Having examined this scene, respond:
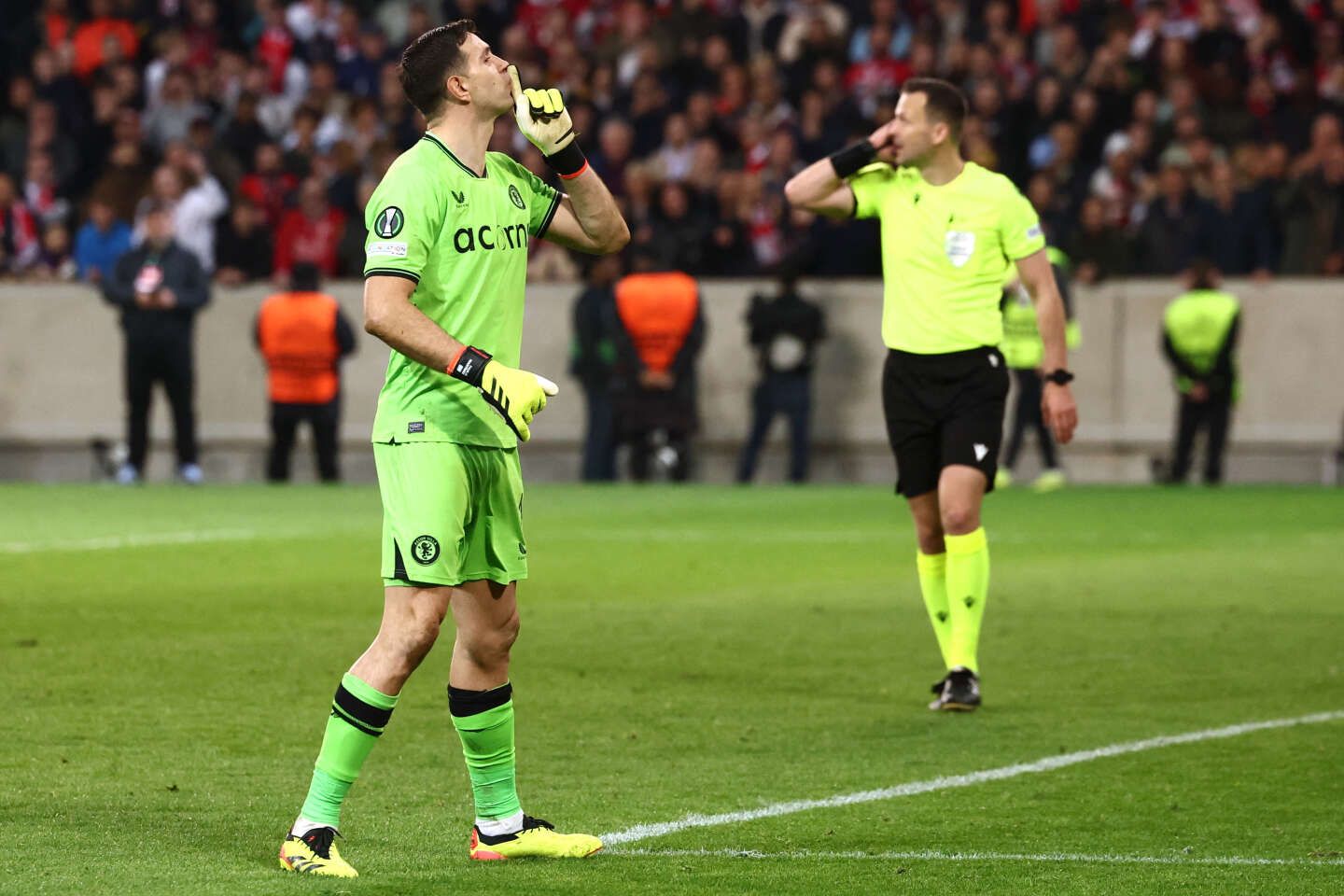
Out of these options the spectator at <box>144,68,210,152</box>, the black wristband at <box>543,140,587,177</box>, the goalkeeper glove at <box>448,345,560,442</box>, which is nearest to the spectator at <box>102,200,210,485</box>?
the spectator at <box>144,68,210,152</box>

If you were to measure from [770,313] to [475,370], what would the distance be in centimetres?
1663

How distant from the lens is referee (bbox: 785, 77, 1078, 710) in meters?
8.96

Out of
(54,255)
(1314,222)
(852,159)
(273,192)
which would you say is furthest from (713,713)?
(54,255)

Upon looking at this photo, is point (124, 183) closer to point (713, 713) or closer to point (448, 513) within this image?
point (713, 713)

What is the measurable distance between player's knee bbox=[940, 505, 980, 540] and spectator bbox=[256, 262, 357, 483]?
1333 cm

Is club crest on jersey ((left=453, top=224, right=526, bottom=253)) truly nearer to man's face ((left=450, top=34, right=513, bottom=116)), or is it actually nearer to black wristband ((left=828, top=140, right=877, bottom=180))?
man's face ((left=450, top=34, right=513, bottom=116))

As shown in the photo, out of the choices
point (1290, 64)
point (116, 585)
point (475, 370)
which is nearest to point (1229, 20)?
point (1290, 64)

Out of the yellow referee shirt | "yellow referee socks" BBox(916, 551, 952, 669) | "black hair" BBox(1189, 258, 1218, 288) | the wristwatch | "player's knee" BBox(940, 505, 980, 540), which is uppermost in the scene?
the yellow referee shirt

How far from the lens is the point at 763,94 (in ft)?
77.2

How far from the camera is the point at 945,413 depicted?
356 inches

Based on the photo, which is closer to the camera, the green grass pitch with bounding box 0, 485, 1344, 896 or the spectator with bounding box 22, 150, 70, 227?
the green grass pitch with bounding box 0, 485, 1344, 896

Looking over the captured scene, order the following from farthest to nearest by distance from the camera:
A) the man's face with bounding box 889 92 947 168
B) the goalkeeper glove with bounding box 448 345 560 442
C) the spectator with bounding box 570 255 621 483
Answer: the spectator with bounding box 570 255 621 483 < the man's face with bounding box 889 92 947 168 < the goalkeeper glove with bounding box 448 345 560 442

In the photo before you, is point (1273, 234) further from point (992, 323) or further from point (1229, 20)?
point (992, 323)

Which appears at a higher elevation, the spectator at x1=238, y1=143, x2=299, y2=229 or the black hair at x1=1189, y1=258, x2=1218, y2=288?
the spectator at x1=238, y1=143, x2=299, y2=229
